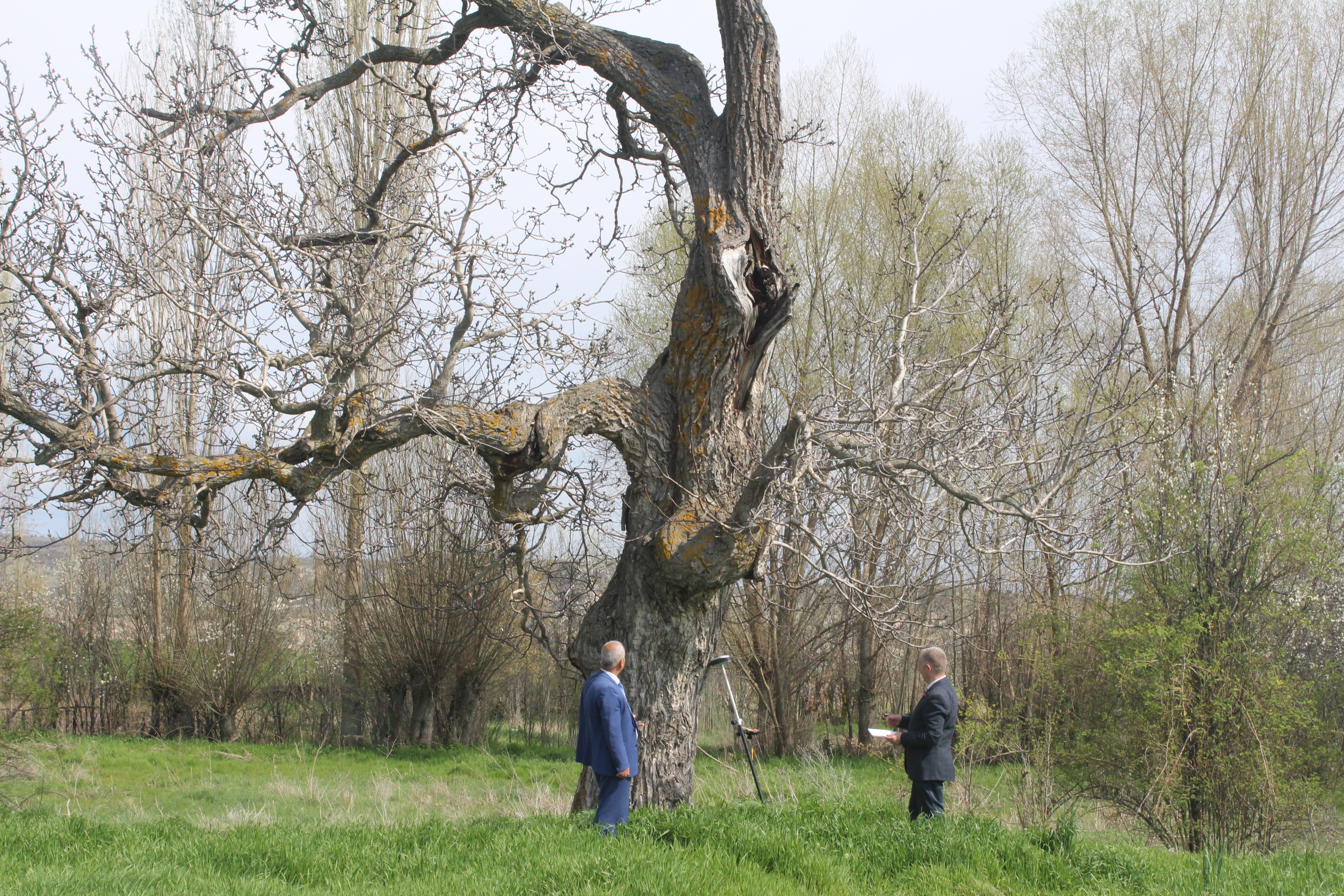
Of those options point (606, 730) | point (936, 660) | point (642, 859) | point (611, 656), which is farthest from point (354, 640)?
point (642, 859)

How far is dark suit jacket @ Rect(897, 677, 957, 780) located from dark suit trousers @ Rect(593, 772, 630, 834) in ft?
5.88

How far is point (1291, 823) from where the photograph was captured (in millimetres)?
7887

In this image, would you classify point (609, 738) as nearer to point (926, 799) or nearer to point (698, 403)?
point (926, 799)

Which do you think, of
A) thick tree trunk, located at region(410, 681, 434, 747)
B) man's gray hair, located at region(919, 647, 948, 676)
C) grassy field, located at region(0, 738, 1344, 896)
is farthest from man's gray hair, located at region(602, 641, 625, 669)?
thick tree trunk, located at region(410, 681, 434, 747)

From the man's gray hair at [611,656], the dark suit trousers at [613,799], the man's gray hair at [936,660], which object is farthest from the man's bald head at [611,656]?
the man's gray hair at [936,660]

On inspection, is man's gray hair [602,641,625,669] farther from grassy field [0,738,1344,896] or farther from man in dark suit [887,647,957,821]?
man in dark suit [887,647,957,821]

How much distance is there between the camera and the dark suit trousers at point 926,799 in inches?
222

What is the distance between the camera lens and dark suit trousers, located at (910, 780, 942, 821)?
5645 millimetres

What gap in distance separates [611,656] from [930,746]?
2.14 meters

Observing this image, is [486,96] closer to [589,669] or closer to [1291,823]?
[589,669]

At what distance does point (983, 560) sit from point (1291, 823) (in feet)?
14.3

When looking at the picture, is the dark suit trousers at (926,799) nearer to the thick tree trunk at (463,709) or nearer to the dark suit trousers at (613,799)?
the dark suit trousers at (613,799)

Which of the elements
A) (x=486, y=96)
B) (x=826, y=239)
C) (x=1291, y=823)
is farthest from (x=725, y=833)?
(x=826, y=239)

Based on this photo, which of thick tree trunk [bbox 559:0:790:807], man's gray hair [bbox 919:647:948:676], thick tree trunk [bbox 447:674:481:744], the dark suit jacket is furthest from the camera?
thick tree trunk [bbox 447:674:481:744]
